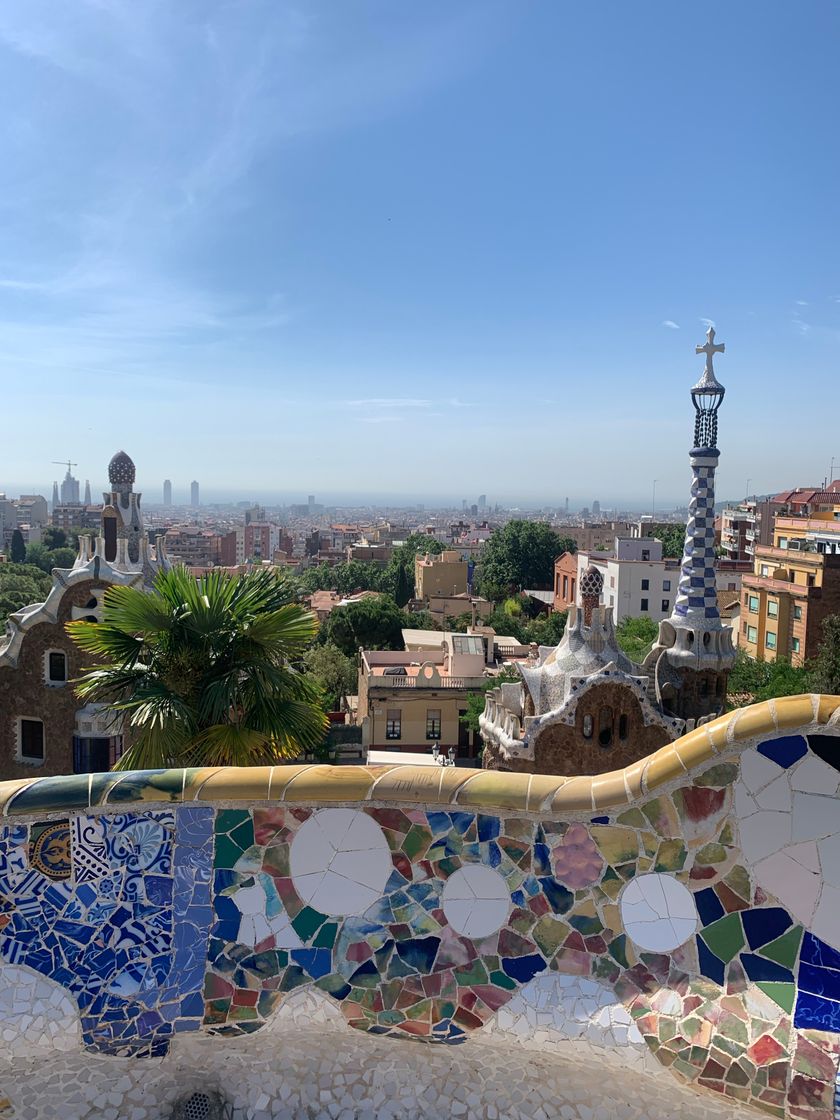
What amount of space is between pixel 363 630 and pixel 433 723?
14.2 metres

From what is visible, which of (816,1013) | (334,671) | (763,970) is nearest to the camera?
(816,1013)

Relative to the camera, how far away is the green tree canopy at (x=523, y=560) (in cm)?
6209

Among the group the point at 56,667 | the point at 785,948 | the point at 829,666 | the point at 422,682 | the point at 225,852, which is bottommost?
the point at 422,682

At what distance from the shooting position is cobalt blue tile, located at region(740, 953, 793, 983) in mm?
4000

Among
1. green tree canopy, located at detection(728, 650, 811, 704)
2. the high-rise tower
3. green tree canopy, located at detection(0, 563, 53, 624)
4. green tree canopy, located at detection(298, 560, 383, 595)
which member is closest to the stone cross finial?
the high-rise tower

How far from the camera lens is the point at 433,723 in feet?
76.8

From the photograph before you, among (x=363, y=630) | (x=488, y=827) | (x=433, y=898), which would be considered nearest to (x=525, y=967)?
(x=433, y=898)

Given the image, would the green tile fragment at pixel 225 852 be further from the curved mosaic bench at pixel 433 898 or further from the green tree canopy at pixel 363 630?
the green tree canopy at pixel 363 630

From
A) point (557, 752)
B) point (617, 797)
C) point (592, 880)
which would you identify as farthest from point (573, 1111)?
point (557, 752)

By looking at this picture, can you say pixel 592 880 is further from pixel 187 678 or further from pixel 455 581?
pixel 455 581

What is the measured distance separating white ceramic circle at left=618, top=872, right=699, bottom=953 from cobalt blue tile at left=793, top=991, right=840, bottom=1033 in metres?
0.55

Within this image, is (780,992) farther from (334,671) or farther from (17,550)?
(17,550)

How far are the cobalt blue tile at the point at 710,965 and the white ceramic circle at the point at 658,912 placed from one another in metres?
0.09

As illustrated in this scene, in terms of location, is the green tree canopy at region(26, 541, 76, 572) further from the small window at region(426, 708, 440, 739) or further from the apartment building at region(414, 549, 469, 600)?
the small window at region(426, 708, 440, 739)
